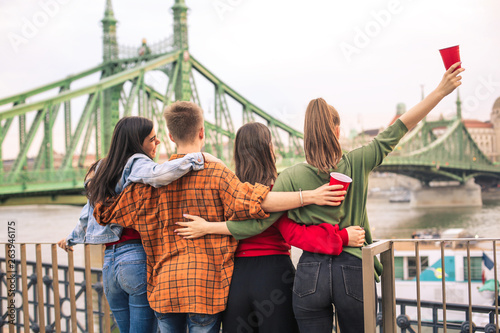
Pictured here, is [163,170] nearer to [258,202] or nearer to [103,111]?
[258,202]

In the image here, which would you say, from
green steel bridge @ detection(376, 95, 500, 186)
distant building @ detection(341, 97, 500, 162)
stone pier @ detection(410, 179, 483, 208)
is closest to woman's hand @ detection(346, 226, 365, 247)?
green steel bridge @ detection(376, 95, 500, 186)

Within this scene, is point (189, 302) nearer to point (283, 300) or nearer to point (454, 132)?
point (283, 300)

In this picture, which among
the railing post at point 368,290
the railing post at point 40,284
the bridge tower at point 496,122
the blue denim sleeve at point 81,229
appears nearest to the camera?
the railing post at point 368,290

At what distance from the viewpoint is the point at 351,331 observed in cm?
138

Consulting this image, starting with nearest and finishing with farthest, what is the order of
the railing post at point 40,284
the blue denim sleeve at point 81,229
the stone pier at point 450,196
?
1. the blue denim sleeve at point 81,229
2. the railing post at point 40,284
3. the stone pier at point 450,196

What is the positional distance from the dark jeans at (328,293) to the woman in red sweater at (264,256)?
43mm

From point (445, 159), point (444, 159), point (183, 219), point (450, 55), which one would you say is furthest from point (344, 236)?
point (445, 159)

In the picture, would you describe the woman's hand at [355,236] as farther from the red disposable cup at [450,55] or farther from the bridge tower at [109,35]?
the bridge tower at [109,35]

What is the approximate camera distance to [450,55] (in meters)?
1.42

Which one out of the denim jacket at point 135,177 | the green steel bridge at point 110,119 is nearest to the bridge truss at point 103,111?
the green steel bridge at point 110,119

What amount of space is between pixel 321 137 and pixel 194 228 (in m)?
0.45

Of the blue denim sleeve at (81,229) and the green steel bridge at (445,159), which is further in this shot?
the green steel bridge at (445,159)

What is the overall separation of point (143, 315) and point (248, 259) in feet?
1.29

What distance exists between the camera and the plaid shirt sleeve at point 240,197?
142cm
